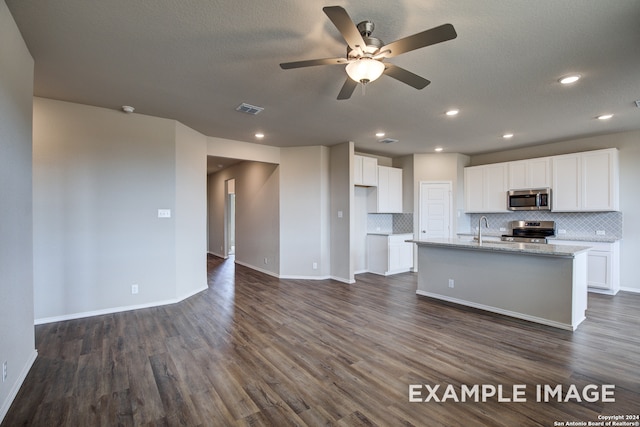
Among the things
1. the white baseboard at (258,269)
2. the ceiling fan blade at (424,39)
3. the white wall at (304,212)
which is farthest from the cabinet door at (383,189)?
the ceiling fan blade at (424,39)

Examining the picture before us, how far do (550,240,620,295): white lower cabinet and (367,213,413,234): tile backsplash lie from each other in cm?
311

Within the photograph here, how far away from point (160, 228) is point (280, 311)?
80.7 inches

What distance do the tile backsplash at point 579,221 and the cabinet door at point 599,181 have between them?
0.32 metres

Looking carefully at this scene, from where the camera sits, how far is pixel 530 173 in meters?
5.69

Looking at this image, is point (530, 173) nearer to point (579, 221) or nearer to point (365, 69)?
point (579, 221)

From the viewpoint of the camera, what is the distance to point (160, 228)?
4156mm

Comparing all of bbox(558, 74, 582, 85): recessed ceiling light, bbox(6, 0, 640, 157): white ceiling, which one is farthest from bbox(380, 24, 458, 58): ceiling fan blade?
bbox(558, 74, 582, 85): recessed ceiling light

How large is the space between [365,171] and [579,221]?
13.2 feet

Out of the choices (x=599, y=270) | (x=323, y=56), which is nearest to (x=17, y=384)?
(x=323, y=56)

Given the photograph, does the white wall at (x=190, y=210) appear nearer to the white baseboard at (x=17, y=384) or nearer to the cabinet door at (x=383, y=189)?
the white baseboard at (x=17, y=384)

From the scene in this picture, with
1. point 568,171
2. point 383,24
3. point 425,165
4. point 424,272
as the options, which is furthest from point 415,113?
point 568,171

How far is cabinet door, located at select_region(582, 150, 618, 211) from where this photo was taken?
484 centimetres

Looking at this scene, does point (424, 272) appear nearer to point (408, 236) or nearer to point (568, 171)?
point (408, 236)

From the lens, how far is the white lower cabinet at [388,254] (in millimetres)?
6223
